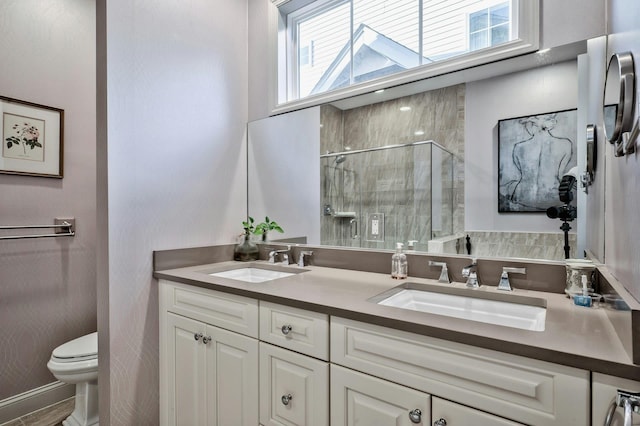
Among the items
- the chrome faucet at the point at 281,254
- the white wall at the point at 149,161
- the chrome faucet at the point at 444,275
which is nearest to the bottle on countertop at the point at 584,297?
the chrome faucet at the point at 444,275

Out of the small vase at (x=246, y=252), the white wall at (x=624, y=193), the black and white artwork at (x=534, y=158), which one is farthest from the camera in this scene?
the small vase at (x=246, y=252)

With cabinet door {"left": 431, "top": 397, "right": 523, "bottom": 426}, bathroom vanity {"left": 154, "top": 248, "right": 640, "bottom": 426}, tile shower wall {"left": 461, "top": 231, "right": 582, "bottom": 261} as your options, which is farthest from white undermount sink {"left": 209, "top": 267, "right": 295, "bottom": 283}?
cabinet door {"left": 431, "top": 397, "right": 523, "bottom": 426}

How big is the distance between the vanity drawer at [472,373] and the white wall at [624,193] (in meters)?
0.25

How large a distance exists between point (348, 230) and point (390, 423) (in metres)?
1.05

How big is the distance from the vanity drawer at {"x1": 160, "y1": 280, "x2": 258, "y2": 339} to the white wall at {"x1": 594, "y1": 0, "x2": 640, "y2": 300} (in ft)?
3.67

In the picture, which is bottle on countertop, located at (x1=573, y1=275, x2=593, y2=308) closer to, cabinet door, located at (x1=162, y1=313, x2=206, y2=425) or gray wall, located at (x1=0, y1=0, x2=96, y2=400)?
cabinet door, located at (x1=162, y1=313, x2=206, y2=425)

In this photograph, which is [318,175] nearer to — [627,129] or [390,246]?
[390,246]

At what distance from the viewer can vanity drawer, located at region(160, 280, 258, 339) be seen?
1.35 metres

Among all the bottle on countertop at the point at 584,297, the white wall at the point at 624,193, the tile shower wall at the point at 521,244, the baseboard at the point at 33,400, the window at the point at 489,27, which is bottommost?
the baseboard at the point at 33,400

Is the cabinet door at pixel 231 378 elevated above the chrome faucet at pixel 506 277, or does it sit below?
below

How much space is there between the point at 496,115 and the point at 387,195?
0.62 metres

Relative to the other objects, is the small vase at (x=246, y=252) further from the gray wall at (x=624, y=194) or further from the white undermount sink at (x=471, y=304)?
the gray wall at (x=624, y=194)

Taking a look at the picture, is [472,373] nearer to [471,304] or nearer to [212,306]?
[471,304]

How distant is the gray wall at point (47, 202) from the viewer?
1.96 meters
